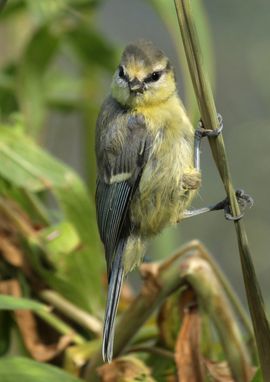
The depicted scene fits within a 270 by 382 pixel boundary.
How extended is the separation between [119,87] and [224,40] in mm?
2278

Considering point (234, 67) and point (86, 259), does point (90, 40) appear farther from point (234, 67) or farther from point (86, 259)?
point (234, 67)

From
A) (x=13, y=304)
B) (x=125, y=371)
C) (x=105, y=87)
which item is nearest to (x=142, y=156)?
(x=125, y=371)

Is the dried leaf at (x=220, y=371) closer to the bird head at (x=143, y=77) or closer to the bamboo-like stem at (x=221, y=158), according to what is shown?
the bamboo-like stem at (x=221, y=158)

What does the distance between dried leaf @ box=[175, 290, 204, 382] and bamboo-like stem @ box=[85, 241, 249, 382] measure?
0.14 ft

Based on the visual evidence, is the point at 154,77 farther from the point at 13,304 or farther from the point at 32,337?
the point at 13,304

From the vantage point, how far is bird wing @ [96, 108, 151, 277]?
171 centimetres

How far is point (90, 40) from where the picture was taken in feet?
6.75

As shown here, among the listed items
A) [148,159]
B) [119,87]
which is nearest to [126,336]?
[148,159]

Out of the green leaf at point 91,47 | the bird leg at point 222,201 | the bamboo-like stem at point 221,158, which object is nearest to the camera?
the bamboo-like stem at point 221,158

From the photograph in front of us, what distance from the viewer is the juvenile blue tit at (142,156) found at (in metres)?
1.72

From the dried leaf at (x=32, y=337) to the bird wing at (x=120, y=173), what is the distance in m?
0.21

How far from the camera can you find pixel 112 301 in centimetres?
154

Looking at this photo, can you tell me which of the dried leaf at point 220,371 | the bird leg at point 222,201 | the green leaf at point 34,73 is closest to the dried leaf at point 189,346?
the dried leaf at point 220,371

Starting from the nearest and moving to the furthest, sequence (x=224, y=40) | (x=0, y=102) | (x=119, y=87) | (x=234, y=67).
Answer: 1. (x=119, y=87)
2. (x=0, y=102)
3. (x=224, y=40)
4. (x=234, y=67)
